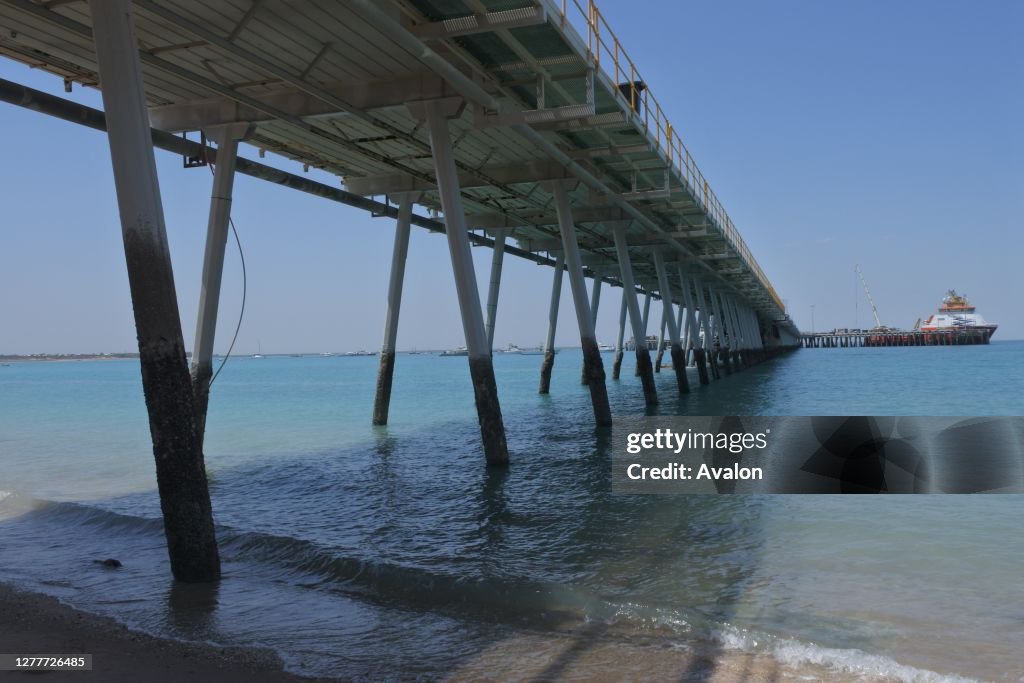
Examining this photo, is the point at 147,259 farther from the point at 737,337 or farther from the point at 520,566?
the point at 737,337

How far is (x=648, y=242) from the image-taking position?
3152cm

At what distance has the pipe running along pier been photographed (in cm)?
634

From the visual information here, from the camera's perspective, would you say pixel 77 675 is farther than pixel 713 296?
No

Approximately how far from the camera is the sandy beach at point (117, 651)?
192 inches

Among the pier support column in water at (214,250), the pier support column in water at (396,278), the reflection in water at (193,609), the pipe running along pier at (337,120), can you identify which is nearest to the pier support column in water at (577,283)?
the pipe running along pier at (337,120)

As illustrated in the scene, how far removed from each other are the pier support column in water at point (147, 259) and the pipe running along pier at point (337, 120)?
0.01 meters

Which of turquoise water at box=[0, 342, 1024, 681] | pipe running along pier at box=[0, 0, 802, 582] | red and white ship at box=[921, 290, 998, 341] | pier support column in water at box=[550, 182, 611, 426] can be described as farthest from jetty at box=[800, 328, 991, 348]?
turquoise water at box=[0, 342, 1024, 681]

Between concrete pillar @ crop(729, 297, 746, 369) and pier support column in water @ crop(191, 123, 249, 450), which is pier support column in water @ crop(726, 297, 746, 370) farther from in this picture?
pier support column in water @ crop(191, 123, 249, 450)

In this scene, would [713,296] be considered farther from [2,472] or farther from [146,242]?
[146,242]

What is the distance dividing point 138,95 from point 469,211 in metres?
19.7

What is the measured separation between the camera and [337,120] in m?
15.8

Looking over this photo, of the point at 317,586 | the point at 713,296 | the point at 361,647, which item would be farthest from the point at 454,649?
the point at 713,296

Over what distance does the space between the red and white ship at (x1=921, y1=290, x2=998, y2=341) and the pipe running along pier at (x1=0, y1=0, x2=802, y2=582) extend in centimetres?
13017

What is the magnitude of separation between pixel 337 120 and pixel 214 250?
12.6 feet
